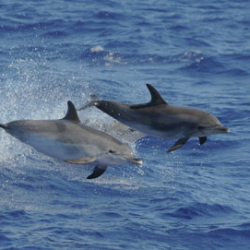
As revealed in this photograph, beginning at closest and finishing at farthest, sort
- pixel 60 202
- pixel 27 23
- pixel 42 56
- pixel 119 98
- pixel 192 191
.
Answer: pixel 60 202
pixel 192 191
pixel 119 98
pixel 42 56
pixel 27 23

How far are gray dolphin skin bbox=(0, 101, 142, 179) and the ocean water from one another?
247 cm

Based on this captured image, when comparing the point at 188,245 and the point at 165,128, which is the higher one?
the point at 165,128

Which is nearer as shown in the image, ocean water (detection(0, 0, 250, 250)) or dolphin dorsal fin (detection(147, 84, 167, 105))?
dolphin dorsal fin (detection(147, 84, 167, 105))

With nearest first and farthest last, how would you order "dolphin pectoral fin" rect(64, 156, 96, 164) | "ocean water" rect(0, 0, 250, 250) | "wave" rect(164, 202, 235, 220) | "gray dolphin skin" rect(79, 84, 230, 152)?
"dolphin pectoral fin" rect(64, 156, 96, 164)
"gray dolphin skin" rect(79, 84, 230, 152)
"ocean water" rect(0, 0, 250, 250)
"wave" rect(164, 202, 235, 220)

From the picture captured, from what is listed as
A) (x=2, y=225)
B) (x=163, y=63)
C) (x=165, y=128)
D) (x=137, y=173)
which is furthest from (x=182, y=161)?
(x=163, y=63)

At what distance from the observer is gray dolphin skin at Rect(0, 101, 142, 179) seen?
30.0ft

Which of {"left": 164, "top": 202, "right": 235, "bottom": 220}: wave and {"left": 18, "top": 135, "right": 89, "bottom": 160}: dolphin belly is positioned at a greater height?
{"left": 18, "top": 135, "right": 89, "bottom": 160}: dolphin belly

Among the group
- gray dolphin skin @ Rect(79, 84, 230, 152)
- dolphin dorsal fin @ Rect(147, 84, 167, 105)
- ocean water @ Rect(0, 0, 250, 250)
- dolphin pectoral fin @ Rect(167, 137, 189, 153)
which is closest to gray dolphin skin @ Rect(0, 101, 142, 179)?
gray dolphin skin @ Rect(79, 84, 230, 152)

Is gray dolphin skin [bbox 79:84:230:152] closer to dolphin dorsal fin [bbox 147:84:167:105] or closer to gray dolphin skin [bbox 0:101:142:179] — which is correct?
dolphin dorsal fin [bbox 147:84:167:105]

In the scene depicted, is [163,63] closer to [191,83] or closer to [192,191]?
[191,83]

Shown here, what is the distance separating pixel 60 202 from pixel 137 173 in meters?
2.74

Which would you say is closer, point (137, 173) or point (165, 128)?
point (165, 128)

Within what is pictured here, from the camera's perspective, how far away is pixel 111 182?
1459cm

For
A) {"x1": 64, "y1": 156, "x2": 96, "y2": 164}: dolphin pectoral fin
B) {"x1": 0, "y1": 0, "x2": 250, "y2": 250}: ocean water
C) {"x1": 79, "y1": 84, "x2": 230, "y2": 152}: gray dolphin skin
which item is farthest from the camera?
{"x1": 0, "y1": 0, "x2": 250, "y2": 250}: ocean water
